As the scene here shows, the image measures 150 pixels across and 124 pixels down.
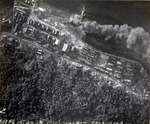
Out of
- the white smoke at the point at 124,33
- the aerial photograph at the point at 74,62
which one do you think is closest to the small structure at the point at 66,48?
the aerial photograph at the point at 74,62

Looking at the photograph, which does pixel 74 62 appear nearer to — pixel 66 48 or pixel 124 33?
pixel 66 48

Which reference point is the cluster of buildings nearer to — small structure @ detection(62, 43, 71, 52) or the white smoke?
small structure @ detection(62, 43, 71, 52)

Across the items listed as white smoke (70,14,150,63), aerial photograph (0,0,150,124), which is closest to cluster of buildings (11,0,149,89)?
aerial photograph (0,0,150,124)

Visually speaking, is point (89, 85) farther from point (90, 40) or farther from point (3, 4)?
point (3, 4)

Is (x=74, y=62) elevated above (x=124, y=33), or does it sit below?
below

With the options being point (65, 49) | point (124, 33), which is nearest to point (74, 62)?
point (65, 49)

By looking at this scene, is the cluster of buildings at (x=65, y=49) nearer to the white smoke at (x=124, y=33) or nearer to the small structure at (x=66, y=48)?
the small structure at (x=66, y=48)

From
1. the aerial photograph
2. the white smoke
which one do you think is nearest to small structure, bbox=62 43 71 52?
the aerial photograph

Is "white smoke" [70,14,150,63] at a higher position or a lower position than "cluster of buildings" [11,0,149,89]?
higher
